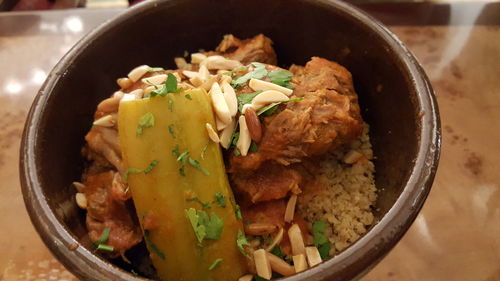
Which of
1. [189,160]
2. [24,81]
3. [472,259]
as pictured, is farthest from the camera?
[24,81]

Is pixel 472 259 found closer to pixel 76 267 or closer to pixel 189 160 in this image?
pixel 189 160

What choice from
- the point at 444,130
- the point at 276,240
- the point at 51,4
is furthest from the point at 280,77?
the point at 51,4

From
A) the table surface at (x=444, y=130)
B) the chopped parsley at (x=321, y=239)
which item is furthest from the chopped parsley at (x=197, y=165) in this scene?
the table surface at (x=444, y=130)

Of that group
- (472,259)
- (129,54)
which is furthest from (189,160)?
(472,259)

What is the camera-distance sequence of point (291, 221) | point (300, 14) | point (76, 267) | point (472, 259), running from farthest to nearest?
point (300, 14) < point (472, 259) < point (291, 221) < point (76, 267)

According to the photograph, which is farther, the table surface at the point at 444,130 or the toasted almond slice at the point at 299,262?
the table surface at the point at 444,130

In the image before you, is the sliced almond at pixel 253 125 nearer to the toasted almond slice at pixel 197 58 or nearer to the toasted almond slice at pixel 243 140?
the toasted almond slice at pixel 243 140

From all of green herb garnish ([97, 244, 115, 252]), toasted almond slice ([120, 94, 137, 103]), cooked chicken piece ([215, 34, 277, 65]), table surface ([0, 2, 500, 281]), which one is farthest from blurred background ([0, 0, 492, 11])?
green herb garnish ([97, 244, 115, 252])

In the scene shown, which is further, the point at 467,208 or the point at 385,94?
the point at 467,208
